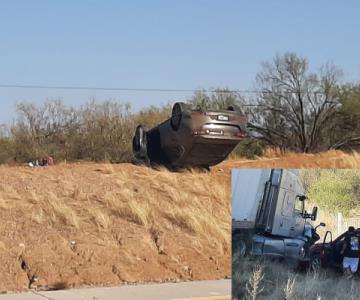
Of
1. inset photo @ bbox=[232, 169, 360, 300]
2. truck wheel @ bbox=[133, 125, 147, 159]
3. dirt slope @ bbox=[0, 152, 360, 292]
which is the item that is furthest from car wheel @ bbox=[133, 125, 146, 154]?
inset photo @ bbox=[232, 169, 360, 300]

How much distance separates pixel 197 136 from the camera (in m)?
21.1

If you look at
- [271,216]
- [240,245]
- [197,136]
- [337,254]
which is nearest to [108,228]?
[197,136]

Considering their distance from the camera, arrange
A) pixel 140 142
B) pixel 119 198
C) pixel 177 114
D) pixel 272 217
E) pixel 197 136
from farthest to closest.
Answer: pixel 140 142 → pixel 177 114 → pixel 197 136 → pixel 119 198 → pixel 272 217

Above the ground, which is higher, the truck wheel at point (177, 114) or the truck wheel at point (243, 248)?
the truck wheel at point (177, 114)

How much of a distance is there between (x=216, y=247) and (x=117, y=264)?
2.15 m

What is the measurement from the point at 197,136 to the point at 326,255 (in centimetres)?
1380

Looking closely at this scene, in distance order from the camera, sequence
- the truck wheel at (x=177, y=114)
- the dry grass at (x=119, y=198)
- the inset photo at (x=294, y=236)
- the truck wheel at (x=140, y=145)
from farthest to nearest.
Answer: the truck wheel at (x=140, y=145) → the truck wheel at (x=177, y=114) → the dry grass at (x=119, y=198) → the inset photo at (x=294, y=236)

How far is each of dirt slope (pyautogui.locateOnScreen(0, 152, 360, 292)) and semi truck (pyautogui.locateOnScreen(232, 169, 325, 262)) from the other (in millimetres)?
5834

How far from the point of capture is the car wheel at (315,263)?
23.9ft

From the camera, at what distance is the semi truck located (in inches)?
287

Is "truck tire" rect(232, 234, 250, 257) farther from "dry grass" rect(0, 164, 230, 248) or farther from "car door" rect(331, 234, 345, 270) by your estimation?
"dry grass" rect(0, 164, 230, 248)

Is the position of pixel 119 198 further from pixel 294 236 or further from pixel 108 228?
pixel 294 236

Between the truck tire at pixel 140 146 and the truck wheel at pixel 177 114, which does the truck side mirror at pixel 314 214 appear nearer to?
the truck wheel at pixel 177 114

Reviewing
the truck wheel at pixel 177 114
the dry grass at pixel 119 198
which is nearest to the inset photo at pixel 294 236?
the dry grass at pixel 119 198
